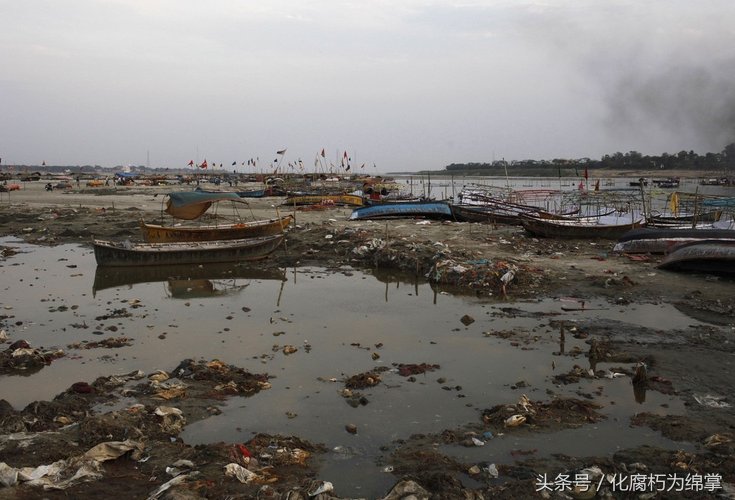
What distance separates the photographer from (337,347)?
8766mm

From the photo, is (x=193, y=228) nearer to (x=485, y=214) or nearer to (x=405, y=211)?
(x=405, y=211)

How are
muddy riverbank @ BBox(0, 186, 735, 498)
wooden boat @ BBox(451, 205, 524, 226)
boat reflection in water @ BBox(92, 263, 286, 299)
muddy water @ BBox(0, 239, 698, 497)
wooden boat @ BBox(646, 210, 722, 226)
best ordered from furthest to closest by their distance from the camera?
wooden boat @ BBox(451, 205, 524, 226)
wooden boat @ BBox(646, 210, 722, 226)
boat reflection in water @ BBox(92, 263, 286, 299)
muddy water @ BBox(0, 239, 698, 497)
muddy riverbank @ BBox(0, 186, 735, 498)

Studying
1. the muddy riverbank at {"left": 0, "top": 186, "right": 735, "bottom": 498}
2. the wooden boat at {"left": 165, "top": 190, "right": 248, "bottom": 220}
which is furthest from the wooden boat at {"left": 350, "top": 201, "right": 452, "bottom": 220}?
the muddy riverbank at {"left": 0, "top": 186, "right": 735, "bottom": 498}

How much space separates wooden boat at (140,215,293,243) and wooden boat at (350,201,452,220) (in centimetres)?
675

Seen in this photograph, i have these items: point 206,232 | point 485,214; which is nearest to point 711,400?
point 206,232

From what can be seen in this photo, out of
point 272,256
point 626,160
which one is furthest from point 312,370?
point 626,160

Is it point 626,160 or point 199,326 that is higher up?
point 626,160

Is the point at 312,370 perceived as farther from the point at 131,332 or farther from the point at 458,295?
the point at 458,295

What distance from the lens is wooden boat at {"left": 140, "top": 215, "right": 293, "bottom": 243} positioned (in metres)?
16.5

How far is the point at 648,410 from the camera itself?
6312 millimetres

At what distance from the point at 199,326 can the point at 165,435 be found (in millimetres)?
4565

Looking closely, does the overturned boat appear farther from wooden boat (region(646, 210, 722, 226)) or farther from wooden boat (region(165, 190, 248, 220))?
wooden boat (region(646, 210, 722, 226))

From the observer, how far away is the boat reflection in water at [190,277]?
13148 millimetres

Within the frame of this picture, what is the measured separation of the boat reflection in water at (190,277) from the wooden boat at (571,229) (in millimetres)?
9430
